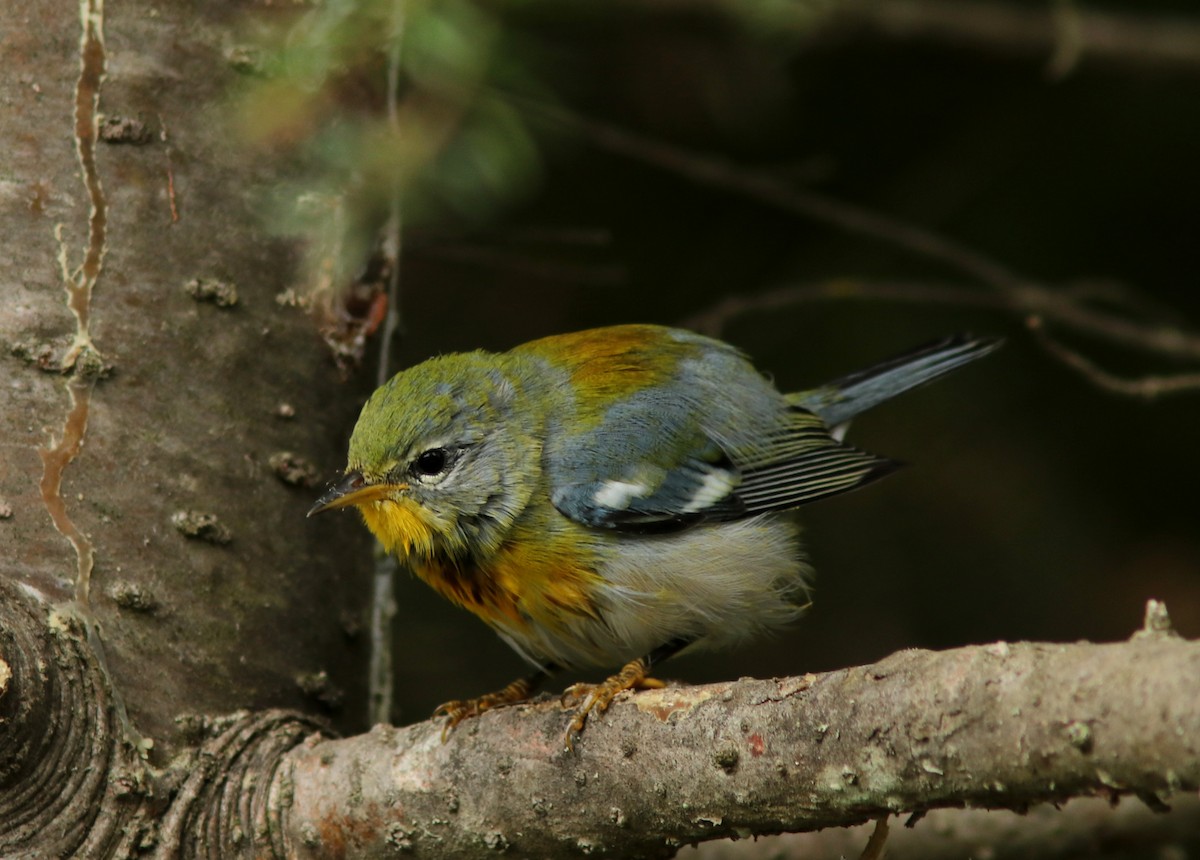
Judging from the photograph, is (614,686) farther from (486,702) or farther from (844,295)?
(844,295)

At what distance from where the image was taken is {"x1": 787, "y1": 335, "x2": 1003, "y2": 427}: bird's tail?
405 cm

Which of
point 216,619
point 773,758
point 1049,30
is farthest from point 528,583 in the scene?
point 1049,30

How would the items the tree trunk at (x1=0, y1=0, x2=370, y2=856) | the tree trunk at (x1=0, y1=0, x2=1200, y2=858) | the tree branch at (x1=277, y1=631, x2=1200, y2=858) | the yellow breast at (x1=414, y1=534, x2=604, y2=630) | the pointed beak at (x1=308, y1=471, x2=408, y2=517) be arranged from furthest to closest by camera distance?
1. the yellow breast at (x1=414, y1=534, x2=604, y2=630)
2. the pointed beak at (x1=308, y1=471, x2=408, y2=517)
3. the tree trunk at (x1=0, y1=0, x2=370, y2=856)
4. the tree trunk at (x1=0, y1=0, x2=1200, y2=858)
5. the tree branch at (x1=277, y1=631, x2=1200, y2=858)

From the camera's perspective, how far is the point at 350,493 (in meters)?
2.95

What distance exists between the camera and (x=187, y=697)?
2600 millimetres

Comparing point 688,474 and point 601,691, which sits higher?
point 688,474

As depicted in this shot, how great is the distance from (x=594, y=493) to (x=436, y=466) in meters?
0.44

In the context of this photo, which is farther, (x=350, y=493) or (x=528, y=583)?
(x=528, y=583)

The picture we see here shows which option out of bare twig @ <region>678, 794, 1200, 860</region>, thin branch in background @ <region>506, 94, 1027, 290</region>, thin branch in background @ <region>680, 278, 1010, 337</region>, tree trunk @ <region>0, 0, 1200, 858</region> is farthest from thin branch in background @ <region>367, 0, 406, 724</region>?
thin branch in background @ <region>680, 278, 1010, 337</region>

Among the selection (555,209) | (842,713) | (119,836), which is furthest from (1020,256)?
(119,836)

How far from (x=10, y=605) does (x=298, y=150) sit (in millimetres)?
1305

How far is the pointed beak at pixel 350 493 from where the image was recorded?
114 inches

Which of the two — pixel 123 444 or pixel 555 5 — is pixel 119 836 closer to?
pixel 123 444

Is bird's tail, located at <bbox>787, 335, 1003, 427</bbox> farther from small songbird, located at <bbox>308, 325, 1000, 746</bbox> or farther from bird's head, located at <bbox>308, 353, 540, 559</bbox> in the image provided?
bird's head, located at <bbox>308, 353, 540, 559</bbox>
